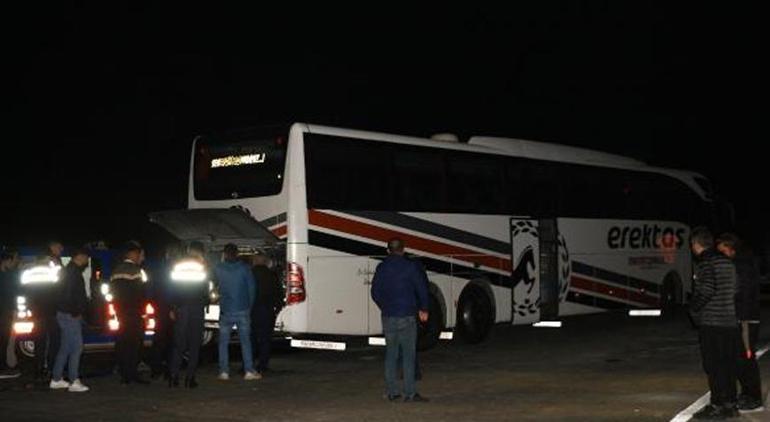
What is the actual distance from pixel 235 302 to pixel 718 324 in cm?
620

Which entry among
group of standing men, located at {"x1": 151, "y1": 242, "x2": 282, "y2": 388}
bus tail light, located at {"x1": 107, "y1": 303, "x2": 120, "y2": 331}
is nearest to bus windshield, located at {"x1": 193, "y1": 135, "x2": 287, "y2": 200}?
group of standing men, located at {"x1": 151, "y1": 242, "x2": 282, "y2": 388}

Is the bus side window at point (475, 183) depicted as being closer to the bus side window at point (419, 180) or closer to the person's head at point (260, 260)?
the bus side window at point (419, 180)

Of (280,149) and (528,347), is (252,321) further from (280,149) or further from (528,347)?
(528,347)

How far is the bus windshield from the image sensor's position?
15.7 m

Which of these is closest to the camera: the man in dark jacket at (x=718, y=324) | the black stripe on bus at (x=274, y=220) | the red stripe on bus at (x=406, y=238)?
the man in dark jacket at (x=718, y=324)

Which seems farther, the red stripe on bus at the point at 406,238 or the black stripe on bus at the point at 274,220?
the red stripe on bus at the point at 406,238

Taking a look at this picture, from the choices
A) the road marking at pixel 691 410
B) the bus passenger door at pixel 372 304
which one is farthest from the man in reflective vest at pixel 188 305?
the road marking at pixel 691 410

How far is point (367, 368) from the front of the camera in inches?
586

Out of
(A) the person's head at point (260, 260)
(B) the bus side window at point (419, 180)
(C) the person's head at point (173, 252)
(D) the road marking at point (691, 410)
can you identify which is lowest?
(D) the road marking at point (691, 410)

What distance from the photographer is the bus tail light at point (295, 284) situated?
15242 mm

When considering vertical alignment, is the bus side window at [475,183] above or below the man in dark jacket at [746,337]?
above

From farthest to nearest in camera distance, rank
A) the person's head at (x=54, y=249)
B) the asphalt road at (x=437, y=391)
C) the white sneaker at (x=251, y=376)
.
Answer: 1. the white sneaker at (x=251, y=376)
2. the person's head at (x=54, y=249)
3. the asphalt road at (x=437, y=391)

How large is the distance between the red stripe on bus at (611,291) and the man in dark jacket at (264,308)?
331 inches

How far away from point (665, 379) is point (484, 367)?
107 inches
